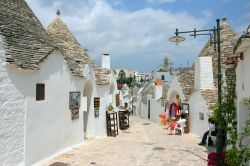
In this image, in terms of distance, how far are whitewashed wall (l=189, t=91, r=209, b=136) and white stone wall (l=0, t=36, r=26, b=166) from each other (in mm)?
9910

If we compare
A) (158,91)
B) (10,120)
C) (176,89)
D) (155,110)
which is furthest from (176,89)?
(10,120)

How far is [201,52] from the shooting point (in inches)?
784

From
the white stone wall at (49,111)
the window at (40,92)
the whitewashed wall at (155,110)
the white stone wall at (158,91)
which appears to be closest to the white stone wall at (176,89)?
the whitewashed wall at (155,110)

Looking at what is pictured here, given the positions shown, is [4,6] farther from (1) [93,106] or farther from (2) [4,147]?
(1) [93,106]

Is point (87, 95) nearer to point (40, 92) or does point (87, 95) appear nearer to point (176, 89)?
point (40, 92)

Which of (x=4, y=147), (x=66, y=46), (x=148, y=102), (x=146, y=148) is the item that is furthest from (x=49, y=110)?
(x=148, y=102)

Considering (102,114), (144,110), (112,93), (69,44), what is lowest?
(144,110)

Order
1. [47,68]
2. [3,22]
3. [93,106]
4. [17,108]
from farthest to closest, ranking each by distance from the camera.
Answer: [93,106] → [47,68] → [3,22] → [17,108]

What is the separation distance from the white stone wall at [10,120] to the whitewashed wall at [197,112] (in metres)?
9.91

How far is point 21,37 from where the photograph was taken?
9.06 meters

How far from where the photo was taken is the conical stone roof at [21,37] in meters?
7.99

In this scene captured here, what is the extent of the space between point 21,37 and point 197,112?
10637mm

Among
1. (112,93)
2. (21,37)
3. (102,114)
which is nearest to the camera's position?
(21,37)

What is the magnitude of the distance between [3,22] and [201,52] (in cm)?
1452
